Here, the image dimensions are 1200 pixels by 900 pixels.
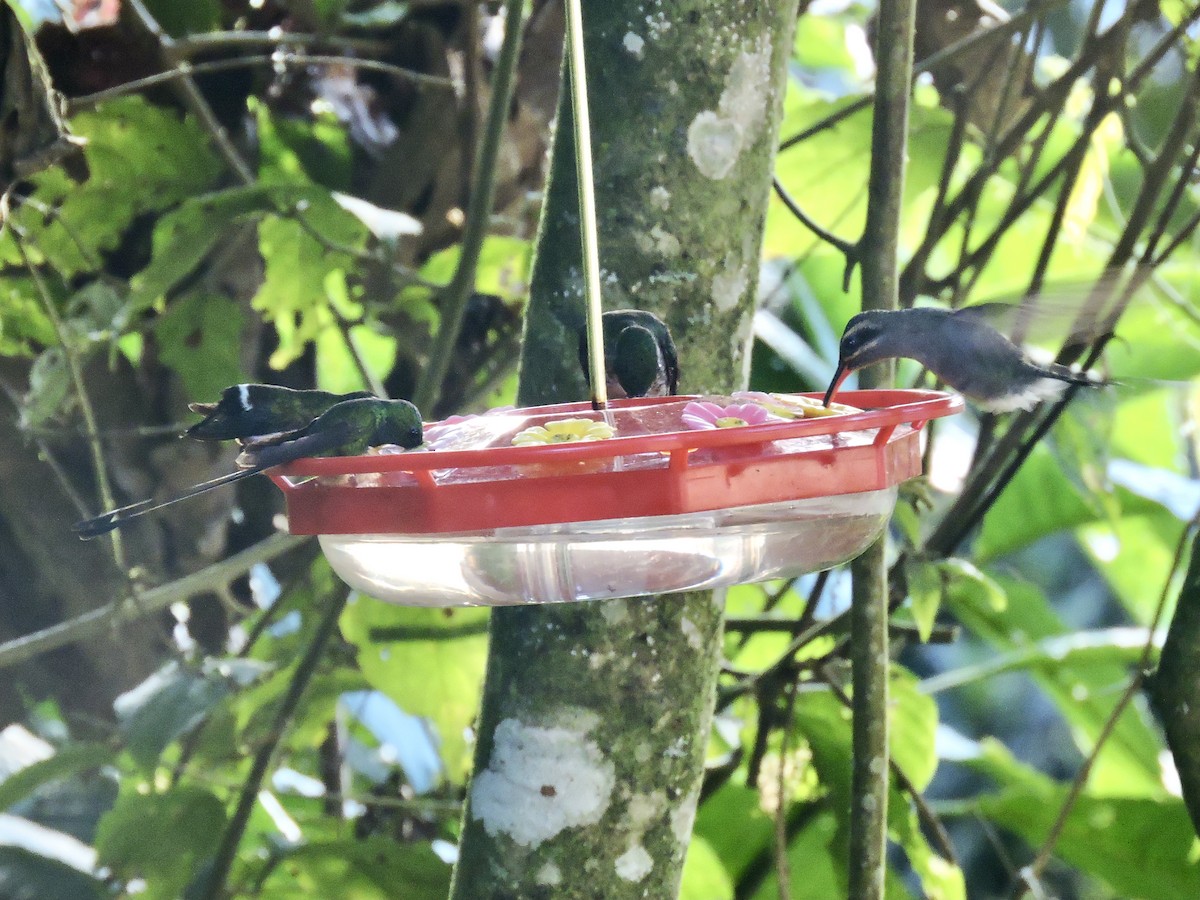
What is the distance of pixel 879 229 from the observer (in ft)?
4.13

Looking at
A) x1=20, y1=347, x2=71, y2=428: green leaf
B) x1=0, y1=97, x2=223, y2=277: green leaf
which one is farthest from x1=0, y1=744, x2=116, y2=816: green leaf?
x1=0, y1=97, x2=223, y2=277: green leaf

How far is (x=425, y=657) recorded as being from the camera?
187 centimetres

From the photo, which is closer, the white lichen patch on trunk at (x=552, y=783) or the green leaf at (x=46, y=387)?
the white lichen patch on trunk at (x=552, y=783)

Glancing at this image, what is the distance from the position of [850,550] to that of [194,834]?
3.96 feet

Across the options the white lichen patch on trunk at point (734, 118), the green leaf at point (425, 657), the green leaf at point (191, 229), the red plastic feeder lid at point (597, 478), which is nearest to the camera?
the red plastic feeder lid at point (597, 478)

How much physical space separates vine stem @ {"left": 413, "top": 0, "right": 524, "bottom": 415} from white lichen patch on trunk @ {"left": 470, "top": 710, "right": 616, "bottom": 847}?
0.79 meters

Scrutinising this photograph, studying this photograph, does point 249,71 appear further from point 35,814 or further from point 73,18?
point 35,814

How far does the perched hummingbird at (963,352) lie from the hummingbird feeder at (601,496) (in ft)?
0.61

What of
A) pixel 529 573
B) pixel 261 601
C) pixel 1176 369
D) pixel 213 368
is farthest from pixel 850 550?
pixel 1176 369

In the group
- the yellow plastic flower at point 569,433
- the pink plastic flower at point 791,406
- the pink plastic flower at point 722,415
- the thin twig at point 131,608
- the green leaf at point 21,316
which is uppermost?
the yellow plastic flower at point 569,433

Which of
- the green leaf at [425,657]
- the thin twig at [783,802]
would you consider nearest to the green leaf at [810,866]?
the thin twig at [783,802]

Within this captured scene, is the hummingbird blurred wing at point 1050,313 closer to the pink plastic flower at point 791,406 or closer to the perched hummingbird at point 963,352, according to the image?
the perched hummingbird at point 963,352

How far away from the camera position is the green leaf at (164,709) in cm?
151

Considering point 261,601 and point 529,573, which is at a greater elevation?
point 529,573
